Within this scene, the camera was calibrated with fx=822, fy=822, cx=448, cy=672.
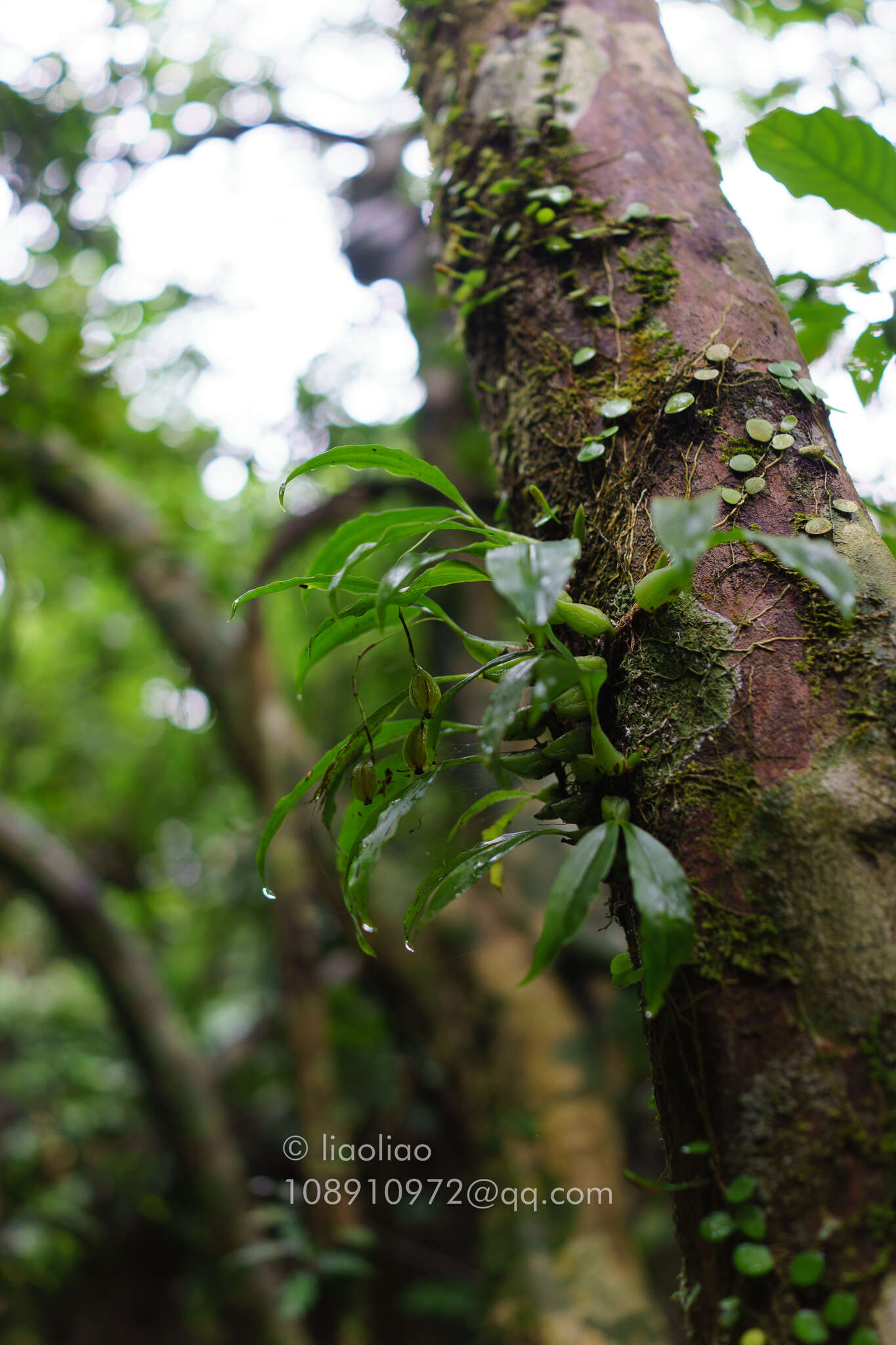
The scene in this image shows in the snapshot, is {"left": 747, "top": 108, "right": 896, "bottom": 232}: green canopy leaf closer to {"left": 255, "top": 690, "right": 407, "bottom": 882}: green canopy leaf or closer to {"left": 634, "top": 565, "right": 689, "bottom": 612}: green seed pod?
{"left": 634, "top": 565, "right": 689, "bottom": 612}: green seed pod

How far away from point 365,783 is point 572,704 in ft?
0.78

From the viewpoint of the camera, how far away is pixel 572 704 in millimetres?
800

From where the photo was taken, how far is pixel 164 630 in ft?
12.5

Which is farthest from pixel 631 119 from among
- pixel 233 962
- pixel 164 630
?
pixel 233 962

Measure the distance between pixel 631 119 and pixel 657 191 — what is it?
17cm

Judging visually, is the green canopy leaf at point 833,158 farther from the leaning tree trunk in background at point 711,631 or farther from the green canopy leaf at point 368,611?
the green canopy leaf at point 368,611

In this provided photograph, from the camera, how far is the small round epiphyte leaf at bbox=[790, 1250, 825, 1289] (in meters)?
0.53

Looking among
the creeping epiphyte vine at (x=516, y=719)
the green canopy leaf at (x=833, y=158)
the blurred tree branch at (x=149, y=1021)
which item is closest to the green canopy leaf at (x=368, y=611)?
the creeping epiphyte vine at (x=516, y=719)

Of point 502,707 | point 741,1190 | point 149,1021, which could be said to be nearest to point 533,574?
point 502,707

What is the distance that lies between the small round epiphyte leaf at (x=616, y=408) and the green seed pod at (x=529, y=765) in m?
0.40

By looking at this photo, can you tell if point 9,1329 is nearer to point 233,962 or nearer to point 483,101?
point 233,962

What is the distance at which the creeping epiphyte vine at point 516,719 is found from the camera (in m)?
0.59

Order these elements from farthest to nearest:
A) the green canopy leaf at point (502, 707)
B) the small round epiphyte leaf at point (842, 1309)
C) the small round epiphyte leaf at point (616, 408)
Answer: the small round epiphyte leaf at point (616, 408), the green canopy leaf at point (502, 707), the small round epiphyte leaf at point (842, 1309)

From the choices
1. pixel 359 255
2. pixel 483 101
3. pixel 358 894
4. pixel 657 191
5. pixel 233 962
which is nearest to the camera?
pixel 358 894
